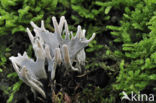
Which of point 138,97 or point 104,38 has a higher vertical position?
point 104,38

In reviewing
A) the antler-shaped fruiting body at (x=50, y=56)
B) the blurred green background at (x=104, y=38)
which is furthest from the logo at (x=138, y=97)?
the antler-shaped fruiting body at (x=50, y=56)

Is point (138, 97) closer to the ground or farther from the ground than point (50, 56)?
closer to the ground

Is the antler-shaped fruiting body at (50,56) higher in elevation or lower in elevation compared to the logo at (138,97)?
higher

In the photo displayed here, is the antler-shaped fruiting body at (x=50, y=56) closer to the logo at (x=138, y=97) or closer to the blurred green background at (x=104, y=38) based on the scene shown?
the blurred green background at (x=104, y=38)

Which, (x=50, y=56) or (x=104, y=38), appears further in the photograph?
(x=104, y=38)

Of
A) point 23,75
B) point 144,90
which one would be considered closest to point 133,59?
point 144,90

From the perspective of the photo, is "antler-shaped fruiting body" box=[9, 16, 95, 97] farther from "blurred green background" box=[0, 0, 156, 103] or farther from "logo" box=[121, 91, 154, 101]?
"logo" box=[121, 91, 154, 101]

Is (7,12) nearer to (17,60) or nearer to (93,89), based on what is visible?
(17,60)

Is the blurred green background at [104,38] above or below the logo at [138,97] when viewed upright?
above
